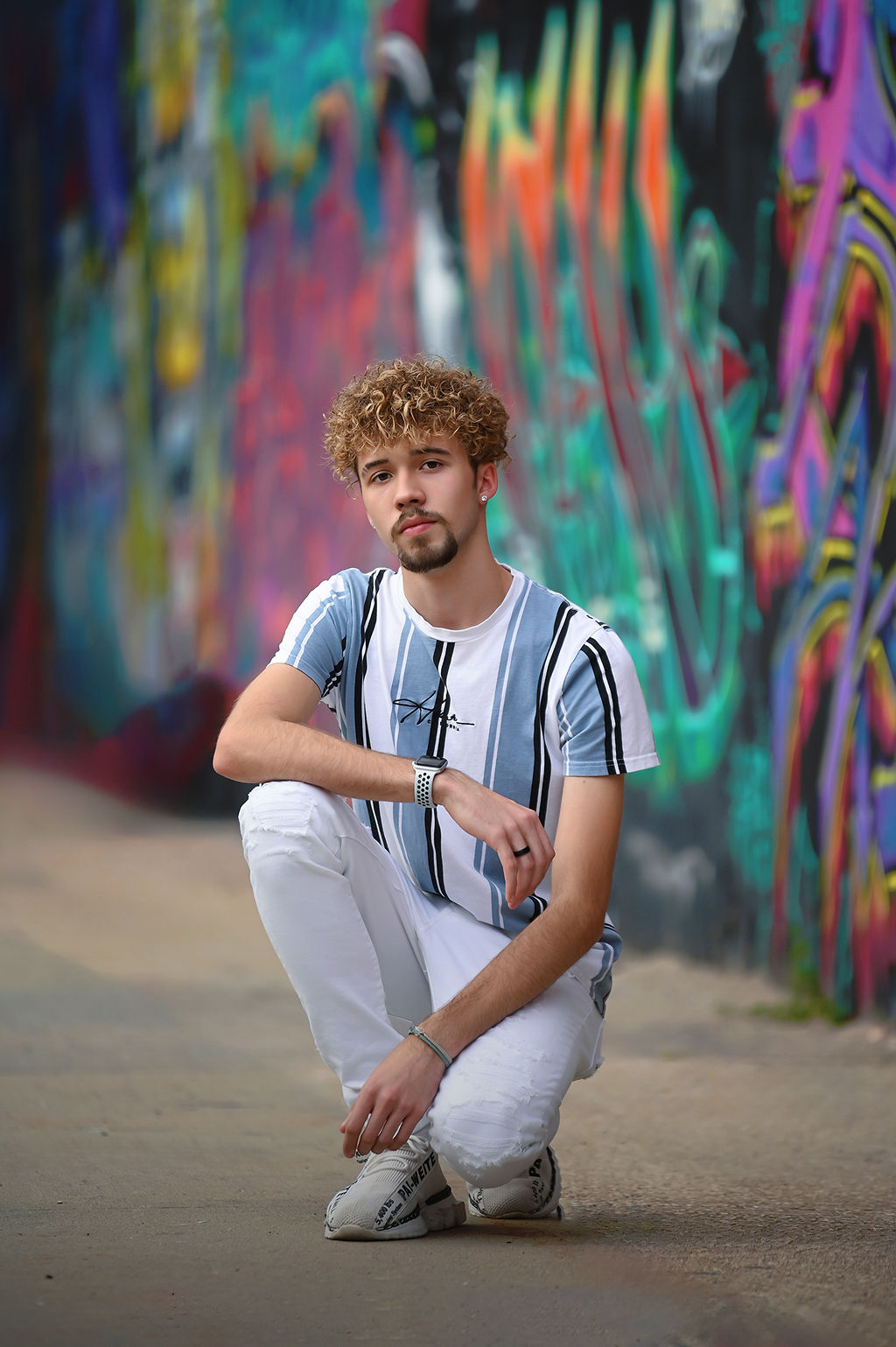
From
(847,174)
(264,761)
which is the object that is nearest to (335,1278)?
(264,761)

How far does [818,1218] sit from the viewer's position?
2.57 meters

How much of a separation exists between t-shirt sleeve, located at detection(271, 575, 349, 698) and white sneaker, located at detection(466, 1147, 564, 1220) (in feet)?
2.99

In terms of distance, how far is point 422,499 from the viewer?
267cm

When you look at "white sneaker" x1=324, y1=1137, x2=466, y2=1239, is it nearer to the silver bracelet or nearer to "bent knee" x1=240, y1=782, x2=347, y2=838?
the silver bracelet

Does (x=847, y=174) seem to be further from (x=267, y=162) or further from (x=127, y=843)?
(x=127, y=843)

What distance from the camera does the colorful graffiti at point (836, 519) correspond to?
4.21 meters

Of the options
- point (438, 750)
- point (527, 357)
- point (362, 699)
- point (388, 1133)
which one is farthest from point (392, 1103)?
point (527, 357)

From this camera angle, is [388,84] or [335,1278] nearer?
[335,1278]

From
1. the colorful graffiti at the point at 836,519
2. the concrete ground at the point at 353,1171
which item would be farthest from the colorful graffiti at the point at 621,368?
the concrete ground at the point at 353,1171

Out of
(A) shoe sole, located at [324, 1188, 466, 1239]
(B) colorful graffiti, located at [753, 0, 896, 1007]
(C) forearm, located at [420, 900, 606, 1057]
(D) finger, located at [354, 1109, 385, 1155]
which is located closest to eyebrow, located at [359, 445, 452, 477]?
(C) forearm, located at [420, 900, 606, 1057]

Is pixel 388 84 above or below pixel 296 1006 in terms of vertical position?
above

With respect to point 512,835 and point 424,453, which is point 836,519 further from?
point 512,835

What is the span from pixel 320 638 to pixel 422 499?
31 cm

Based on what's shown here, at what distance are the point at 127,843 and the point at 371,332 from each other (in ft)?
8.98
